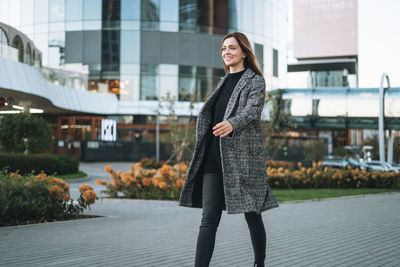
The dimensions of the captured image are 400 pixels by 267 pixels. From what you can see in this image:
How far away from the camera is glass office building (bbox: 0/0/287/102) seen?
4528 cm

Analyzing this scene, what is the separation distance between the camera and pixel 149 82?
46.4 metres

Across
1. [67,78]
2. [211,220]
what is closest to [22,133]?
[67,78]

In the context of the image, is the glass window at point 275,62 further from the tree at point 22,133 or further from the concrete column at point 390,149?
the tree at point 22,133

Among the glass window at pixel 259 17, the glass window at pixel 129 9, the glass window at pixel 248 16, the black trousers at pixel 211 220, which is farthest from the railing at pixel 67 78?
the black trousers at pixel 211 220

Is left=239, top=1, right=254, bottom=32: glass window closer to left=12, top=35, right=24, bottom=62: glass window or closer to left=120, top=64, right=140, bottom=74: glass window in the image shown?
left=120, top=64, right=140, bottom=74: glass window

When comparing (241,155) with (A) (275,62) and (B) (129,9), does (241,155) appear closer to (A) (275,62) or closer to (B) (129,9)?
(B) (129,9)

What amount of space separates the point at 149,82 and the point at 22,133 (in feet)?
80.4

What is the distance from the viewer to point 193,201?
3746 mm

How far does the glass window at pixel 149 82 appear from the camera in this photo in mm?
46125

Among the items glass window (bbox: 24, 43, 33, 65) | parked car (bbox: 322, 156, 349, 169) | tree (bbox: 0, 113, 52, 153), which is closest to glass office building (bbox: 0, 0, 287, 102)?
parked car (bbox: 322, 156, 349, 169)

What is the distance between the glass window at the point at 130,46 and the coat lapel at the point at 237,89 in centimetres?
4289

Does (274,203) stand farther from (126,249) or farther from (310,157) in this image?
(310,157)

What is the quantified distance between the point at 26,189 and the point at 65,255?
2919mm

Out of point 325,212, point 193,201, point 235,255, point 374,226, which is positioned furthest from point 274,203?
point 325,212
